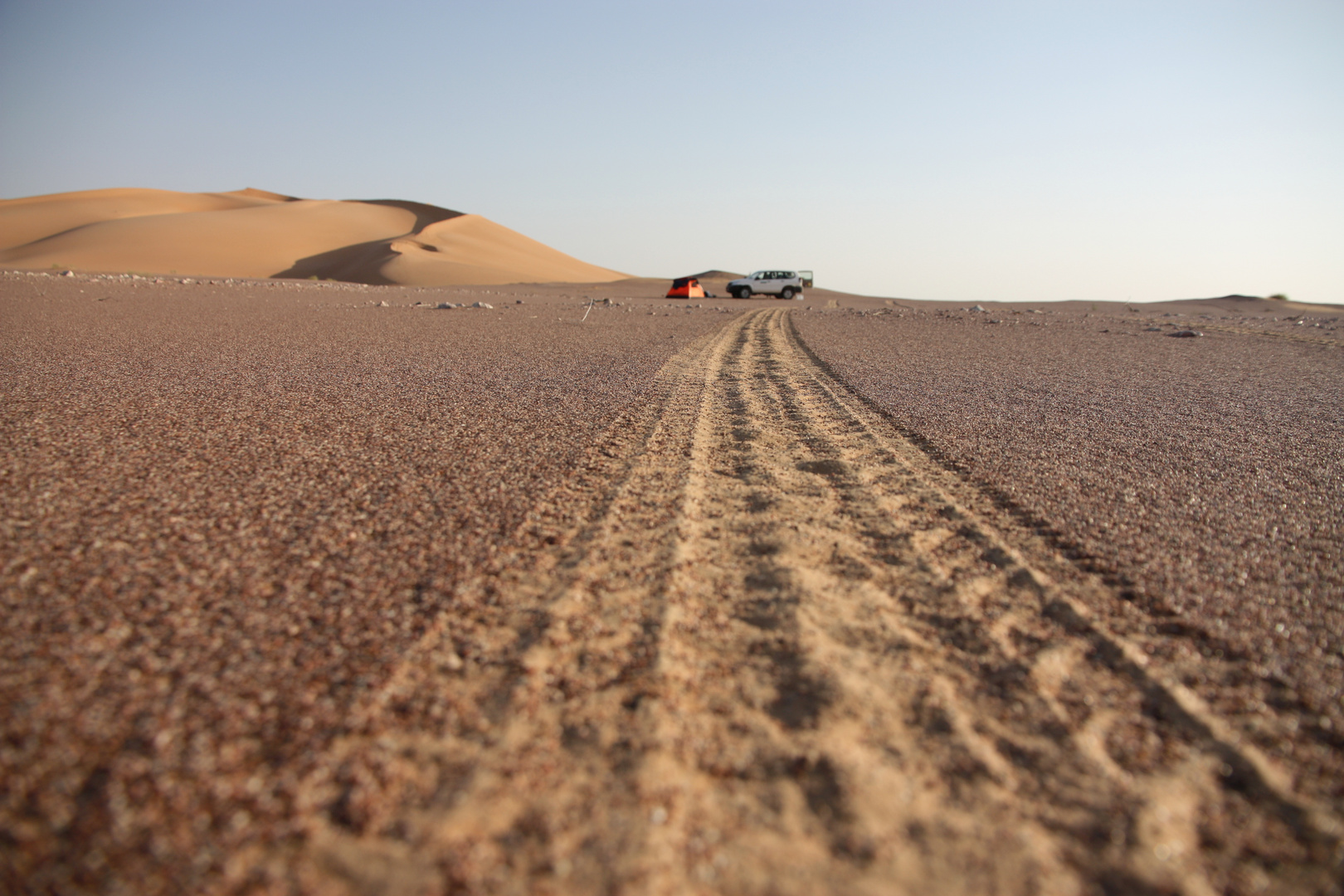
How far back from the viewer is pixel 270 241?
63.6 m

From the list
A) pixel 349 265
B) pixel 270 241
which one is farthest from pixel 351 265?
pixel 270 241

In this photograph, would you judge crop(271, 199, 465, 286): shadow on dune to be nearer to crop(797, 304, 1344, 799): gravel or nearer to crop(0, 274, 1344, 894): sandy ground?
crop(797, 304, 1344, 799): gravel

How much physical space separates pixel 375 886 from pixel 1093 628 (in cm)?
221

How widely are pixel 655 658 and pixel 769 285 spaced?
117 feet

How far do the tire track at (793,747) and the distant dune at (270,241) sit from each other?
156ft

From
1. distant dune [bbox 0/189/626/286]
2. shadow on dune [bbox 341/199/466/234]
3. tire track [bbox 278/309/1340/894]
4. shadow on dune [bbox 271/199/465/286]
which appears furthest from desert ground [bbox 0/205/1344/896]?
shadow on dune [bbox 341/199/466/234]

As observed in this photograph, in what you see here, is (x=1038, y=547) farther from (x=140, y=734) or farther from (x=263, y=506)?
(x=263, y=506)

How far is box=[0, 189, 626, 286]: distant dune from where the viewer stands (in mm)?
50750

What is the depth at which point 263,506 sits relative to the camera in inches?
124

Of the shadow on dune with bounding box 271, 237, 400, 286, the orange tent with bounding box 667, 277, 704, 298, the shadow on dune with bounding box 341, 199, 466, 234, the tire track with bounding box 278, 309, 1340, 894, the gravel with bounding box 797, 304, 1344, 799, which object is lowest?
the tire track with bounding box 278, 309, 1340, 894

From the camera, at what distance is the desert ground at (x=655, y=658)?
1.42 m

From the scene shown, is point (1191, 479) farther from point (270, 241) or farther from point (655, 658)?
point (270, 241)

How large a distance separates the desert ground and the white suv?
3135 cm

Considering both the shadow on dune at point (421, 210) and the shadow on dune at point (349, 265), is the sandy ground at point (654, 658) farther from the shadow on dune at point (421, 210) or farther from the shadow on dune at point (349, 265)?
the shadow on dune at point (421, 210)
